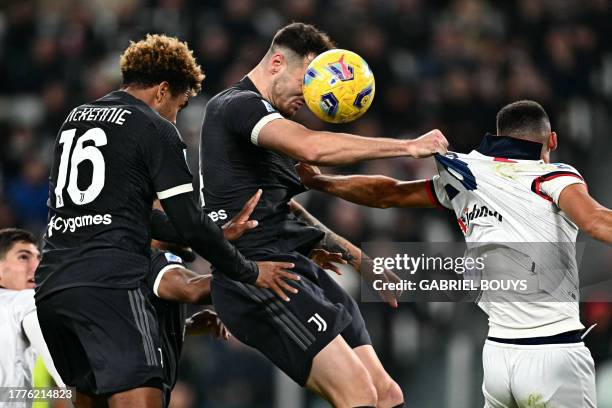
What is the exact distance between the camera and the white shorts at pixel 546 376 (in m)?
4.57

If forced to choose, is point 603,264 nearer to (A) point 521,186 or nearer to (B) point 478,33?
(A) point 521,186

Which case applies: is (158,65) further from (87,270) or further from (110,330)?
(110,330)

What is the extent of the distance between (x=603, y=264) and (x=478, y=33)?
638cm

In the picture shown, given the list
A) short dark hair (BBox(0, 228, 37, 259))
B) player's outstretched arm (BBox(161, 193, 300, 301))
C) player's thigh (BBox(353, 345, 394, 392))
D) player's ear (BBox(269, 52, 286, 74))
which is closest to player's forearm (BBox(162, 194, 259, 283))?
player's outstretched arm (BBox(161, 193, 300, 301))

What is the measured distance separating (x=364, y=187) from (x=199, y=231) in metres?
1.31

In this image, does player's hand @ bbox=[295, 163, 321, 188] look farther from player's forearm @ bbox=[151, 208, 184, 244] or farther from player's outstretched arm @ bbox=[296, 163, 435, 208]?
player's forearm @ bbox=[151, 208, 184, 244]

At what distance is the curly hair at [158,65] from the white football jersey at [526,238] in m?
1.38

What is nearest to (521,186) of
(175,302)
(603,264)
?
(603,264)

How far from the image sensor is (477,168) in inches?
193

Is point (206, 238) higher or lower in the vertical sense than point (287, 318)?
higher

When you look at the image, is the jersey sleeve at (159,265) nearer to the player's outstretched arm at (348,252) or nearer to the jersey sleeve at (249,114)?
the player's outstretched arm at (348,252)

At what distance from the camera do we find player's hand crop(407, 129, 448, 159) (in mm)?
4484

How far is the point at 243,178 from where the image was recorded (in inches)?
193

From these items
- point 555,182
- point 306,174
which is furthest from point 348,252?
point 555,182
